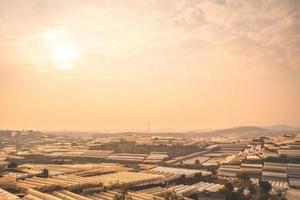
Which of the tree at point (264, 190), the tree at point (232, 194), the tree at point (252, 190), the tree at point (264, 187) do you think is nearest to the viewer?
the tree at point (232, 194)

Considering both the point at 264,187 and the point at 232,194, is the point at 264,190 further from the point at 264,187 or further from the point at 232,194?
the point at 232,194

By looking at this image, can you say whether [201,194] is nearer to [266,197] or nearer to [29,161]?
[266,197]

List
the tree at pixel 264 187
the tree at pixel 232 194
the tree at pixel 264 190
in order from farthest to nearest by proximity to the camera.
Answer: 1. the tree at pixel 264 187
2. the tree at pixel 264 190
3. the tree at pixel 232 194

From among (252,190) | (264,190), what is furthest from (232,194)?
(252,190)

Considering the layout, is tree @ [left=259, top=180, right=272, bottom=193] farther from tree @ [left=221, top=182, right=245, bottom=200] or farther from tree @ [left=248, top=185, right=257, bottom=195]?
tree @ [left=221, top=182, right=245, bottom=200]

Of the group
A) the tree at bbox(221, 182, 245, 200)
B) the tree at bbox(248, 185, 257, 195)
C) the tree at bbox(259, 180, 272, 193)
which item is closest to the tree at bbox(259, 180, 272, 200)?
the tree at bbox(259, 180, 272, 193)

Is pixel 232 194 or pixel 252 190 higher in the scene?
pixel 232 194

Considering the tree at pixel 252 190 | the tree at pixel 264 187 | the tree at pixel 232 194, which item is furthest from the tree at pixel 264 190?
the tree at pixel 232 194

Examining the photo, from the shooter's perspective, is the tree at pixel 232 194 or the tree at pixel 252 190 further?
the tree at pixel 252 190

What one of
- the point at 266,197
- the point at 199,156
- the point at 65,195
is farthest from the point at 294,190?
the point at 199,156

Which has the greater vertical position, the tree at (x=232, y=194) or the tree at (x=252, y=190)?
the tree at (x=232, y=194)

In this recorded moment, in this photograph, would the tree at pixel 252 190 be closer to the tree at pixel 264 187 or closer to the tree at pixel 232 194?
the tree at pixel 264 187
